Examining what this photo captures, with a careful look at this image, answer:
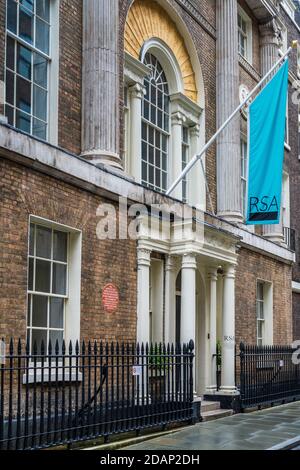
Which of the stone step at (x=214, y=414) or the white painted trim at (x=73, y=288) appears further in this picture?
the stone step at (x=214, y=414)

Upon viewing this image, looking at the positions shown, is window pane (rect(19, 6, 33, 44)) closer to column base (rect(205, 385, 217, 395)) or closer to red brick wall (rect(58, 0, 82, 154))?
red brick wall (rect(58, 0, 82, 154))

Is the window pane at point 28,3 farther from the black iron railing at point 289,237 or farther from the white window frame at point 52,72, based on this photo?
the black iron railing at point 289,237

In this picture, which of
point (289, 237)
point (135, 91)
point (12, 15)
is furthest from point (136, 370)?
point (289, 237)

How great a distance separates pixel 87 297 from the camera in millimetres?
11555

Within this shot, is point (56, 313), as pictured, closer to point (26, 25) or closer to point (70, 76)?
point (70, 76)

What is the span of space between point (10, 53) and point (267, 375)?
1015 cm

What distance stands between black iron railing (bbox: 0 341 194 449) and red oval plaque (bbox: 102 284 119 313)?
29.0 inches

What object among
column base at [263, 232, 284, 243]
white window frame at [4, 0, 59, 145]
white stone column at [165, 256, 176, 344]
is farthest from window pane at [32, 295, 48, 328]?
column base at [263, 232, 284, 243]

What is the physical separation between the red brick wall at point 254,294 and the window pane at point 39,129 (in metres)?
7.84

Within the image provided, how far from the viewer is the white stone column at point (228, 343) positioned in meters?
15.4

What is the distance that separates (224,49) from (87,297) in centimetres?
989

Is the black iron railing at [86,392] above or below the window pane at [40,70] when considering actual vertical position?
below
